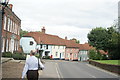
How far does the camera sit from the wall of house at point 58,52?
237ft

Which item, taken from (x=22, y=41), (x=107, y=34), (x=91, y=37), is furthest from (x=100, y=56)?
(x=22, y=41)

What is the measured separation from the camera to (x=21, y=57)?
3500cm

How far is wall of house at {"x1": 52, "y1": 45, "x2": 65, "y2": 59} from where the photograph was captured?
2841 inches

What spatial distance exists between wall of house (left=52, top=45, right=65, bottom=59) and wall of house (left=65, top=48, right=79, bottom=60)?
278 cm

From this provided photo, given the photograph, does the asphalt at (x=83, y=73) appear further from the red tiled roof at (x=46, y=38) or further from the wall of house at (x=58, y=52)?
the wall of house at (x=58, y=52)

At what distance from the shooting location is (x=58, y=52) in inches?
2913

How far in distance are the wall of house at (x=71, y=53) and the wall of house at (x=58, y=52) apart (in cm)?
278

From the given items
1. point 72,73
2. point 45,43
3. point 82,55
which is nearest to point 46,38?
point 45,43

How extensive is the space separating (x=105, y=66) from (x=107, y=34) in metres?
36.0

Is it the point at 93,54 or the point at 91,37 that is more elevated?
the point at 91,37

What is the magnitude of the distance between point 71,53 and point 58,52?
895 centimetres

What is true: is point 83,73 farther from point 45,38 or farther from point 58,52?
point 58,52

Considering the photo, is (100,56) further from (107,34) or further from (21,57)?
(21,57)

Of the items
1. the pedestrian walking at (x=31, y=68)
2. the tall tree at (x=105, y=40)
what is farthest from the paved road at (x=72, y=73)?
the tall tree at (x=105, y=40)
